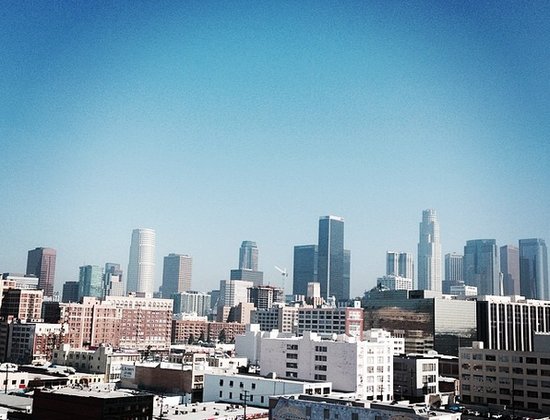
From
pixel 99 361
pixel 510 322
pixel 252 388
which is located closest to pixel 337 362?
pixel 252 388

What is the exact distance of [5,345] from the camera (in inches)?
6501

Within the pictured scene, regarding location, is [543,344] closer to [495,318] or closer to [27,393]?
[27,393]

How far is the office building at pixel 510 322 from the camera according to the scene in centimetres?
18538

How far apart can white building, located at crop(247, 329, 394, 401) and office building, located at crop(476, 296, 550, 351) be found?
97897mm

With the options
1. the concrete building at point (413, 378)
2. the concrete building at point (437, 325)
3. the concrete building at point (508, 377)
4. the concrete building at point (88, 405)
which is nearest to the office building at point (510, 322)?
the concrete building at point (437, 325)

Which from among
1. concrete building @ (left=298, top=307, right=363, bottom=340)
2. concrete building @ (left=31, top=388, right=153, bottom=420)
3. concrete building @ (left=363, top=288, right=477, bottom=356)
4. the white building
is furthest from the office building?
concrete building @ (left=31, top=388, right=153, bottom=420)

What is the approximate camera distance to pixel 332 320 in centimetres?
18562

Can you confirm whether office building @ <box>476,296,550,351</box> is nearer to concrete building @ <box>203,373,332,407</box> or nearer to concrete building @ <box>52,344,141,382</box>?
concrete building @ <box>52,344,141,382</box>

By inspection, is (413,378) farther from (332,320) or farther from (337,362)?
(332,320)

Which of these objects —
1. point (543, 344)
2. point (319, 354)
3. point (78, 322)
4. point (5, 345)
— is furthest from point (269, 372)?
point (78, 322)

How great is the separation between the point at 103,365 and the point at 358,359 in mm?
51050

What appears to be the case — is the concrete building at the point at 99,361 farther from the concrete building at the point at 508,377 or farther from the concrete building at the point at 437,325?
the concrete building at the point at 437,325

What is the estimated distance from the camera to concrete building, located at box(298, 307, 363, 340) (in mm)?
181500

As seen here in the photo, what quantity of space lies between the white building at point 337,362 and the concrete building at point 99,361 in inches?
1174
